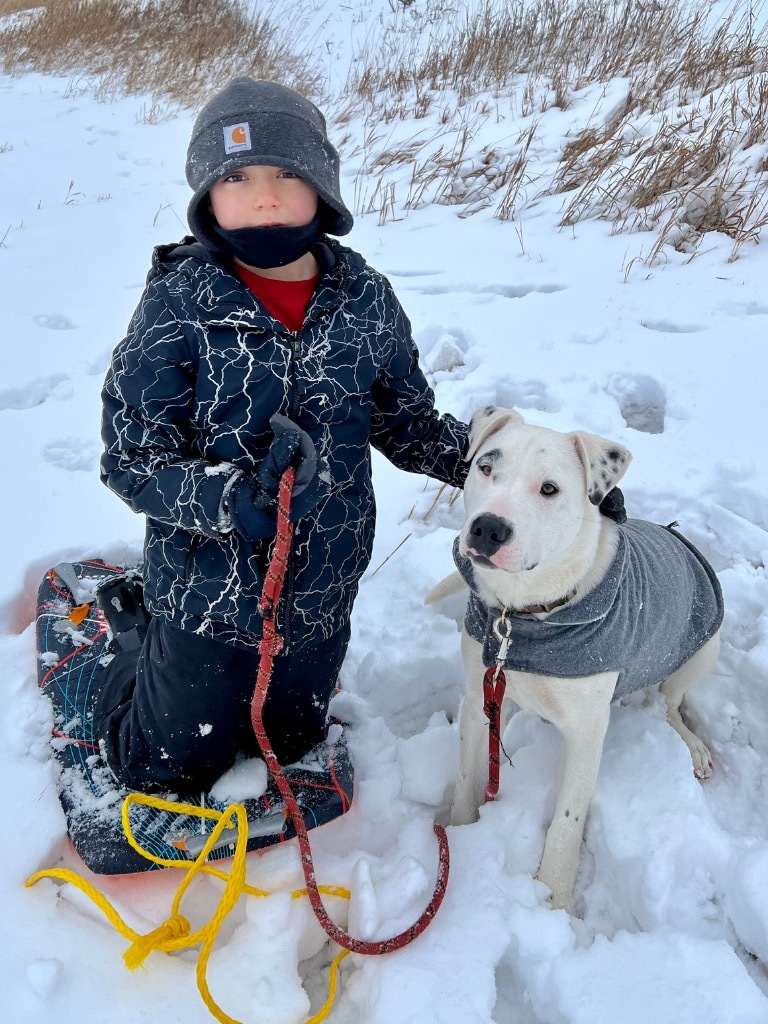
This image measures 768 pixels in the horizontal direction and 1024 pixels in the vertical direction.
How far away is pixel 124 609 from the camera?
2352 millimetres

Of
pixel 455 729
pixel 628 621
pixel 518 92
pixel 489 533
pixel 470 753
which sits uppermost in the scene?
Answer: pixel 518 92

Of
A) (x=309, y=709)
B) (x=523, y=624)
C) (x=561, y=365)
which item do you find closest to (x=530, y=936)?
(x=523, y=624)

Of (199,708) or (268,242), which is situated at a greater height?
(268,242)

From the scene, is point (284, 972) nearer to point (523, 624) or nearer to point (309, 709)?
point (309, 709)

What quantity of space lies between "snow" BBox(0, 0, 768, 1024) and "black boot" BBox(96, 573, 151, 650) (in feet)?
0.99

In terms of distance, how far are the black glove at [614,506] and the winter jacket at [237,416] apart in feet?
2.06

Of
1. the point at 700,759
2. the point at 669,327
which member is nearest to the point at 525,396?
the point at 669,327

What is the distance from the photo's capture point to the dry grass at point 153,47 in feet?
29.2

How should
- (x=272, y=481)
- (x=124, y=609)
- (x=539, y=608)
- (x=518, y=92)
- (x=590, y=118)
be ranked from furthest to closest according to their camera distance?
(x=518, y=92), (x=590, y=118), (x=124, y=609), (x=539, y=608), (x=272, y=481)

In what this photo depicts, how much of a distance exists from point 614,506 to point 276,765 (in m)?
1.08

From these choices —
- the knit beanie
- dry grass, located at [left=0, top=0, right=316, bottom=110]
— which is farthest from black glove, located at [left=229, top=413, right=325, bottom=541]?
dry grass, located at [left=0, top=0, right=316, bottom=110]

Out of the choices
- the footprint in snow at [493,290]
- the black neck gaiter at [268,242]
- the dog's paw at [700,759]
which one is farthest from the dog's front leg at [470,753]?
the footprint in snow at [493,290]

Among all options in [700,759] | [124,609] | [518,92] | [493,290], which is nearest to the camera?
[700,759]

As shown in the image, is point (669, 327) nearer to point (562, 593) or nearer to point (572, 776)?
point (562, 593)
